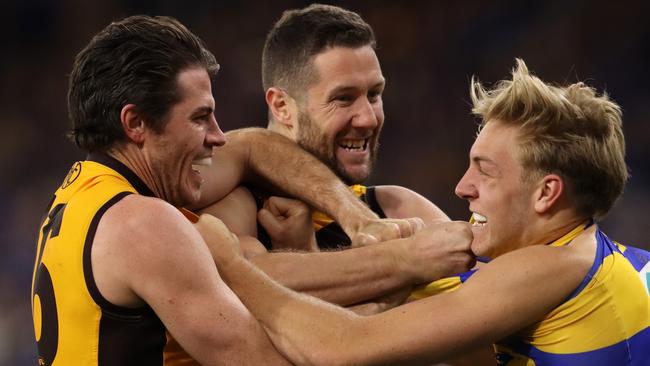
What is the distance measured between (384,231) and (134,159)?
0.94 m

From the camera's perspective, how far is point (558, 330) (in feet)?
9.11

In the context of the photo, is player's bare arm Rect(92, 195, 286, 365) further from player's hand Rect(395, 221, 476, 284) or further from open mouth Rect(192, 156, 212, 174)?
player's hand Rect(395, 221, 476, 284)

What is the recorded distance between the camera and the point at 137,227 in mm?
2615

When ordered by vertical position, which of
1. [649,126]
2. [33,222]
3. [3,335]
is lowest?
[3,335]

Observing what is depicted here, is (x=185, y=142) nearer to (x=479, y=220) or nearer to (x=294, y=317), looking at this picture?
(x=294, y=317)

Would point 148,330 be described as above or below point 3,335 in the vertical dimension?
above

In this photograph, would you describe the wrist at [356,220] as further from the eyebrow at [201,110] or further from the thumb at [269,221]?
the eyebrow at [201,110]

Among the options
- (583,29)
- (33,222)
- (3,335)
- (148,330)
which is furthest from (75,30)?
(148,330)

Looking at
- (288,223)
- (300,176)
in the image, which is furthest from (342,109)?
(288,223)

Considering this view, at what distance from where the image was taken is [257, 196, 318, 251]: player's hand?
139 inches

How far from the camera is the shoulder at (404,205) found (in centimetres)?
398

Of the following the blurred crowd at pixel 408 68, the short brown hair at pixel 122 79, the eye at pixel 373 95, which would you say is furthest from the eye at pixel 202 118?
the blurred crowd at pixel 408 68

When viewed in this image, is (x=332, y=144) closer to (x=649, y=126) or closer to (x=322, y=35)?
(x=322, y=35)

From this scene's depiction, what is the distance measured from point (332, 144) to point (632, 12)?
4906 millimetres
